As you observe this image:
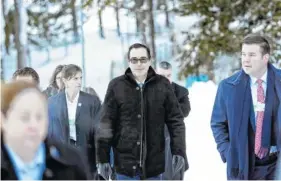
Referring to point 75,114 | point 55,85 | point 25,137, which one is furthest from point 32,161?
point 55,85

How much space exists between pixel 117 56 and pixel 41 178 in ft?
151

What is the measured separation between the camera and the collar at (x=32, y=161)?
2.70 m

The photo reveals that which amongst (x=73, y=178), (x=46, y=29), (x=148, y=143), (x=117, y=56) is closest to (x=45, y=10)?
(x=46, y=29)

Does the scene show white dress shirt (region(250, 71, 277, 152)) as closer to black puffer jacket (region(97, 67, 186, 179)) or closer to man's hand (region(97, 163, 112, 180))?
black puffer jacket (region(97, 67, 186, 179))

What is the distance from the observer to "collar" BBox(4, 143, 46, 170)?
8.87ft

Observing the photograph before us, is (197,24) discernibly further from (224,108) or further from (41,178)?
(41,178)

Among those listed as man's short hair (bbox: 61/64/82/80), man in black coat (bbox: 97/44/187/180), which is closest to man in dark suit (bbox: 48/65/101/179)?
man's short hair (bbox: 61/64/82/80)

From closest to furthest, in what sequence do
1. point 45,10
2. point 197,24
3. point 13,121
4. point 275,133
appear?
point 13,121 → point 275,133 → point 197,24 → point 45,10

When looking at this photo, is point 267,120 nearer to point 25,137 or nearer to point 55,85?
point 25,137

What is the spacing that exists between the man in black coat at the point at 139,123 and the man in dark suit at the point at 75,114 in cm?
86

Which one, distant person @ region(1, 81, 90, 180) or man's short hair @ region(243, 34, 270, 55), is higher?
man's short hair @ region(243, 34, 270, 55)

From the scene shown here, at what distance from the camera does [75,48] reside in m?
54.8

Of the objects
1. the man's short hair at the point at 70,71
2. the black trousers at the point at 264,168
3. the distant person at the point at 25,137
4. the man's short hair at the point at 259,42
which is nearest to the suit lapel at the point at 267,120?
the black trousers at the point at 264,168

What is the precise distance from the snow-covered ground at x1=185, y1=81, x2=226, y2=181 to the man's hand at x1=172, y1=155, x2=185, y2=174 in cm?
290
